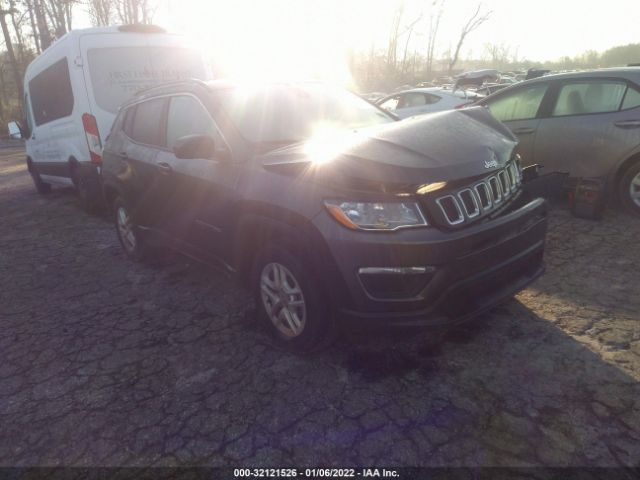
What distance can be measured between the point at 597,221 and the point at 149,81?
5972 mm

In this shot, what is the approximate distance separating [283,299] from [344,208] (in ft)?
2.66

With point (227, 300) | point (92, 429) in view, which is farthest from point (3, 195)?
point (92, 429)

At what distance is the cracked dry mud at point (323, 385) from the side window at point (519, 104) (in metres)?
2.25

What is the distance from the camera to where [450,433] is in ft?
7.38

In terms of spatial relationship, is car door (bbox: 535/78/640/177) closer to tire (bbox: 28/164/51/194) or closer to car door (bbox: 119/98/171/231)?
car door (bbox: 119/98/171/231)

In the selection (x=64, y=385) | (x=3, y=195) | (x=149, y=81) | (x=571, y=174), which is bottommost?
(x=3, y=195)

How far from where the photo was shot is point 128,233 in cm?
498

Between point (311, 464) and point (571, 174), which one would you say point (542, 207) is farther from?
point (571, 174)

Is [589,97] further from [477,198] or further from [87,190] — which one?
[87,190]

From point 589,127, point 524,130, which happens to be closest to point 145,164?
point 524,130

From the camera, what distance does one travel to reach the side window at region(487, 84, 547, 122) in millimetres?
5652

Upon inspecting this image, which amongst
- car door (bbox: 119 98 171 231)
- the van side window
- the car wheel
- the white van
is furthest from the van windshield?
the car wheel

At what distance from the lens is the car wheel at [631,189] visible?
4.88 metres

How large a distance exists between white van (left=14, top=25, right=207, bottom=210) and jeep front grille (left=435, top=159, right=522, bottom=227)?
5.21 meters
